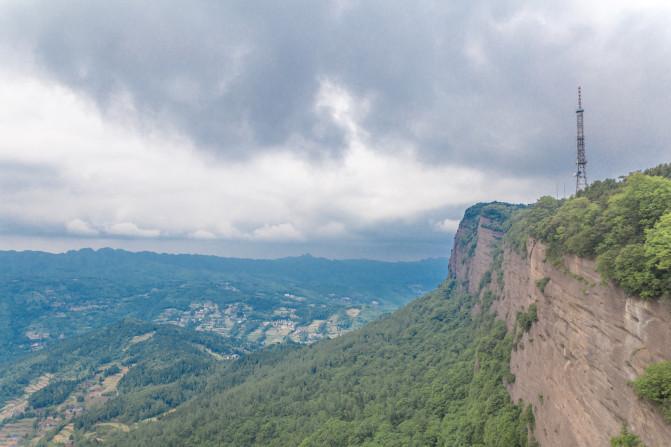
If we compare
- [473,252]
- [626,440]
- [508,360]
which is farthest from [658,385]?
[473,252]

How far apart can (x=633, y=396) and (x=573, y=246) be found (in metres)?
14.0

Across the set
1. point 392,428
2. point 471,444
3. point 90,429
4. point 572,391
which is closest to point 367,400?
point 392,428

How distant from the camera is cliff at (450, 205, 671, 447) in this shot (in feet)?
70.5

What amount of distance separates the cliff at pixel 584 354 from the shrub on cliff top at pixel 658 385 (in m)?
0.75

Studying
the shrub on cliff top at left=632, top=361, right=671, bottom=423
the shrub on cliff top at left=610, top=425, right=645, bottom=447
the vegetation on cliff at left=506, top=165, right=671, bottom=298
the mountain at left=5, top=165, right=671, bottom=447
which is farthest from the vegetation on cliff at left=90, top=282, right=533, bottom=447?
the shrub on cliff top at left=632, top=361, right=671, bottom=423

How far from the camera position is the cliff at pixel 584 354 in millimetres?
21500

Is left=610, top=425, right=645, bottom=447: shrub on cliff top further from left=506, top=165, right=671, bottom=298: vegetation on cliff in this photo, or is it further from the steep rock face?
the steep rock face

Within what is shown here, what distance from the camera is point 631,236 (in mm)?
26656

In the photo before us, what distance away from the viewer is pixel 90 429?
146 metres

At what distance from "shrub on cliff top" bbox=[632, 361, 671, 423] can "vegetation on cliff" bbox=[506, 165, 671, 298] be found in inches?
159

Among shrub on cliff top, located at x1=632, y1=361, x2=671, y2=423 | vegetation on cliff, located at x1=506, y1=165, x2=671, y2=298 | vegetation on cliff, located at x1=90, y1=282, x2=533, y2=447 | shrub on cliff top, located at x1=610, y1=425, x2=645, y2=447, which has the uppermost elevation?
vegetation on cliff, located at x1=506, y1=165, x2=671, y2=298

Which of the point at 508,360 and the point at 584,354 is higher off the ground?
the point at 584,354

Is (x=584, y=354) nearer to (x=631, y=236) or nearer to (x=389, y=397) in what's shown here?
(x=631, y=236)

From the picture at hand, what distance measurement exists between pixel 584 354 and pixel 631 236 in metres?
9.26
